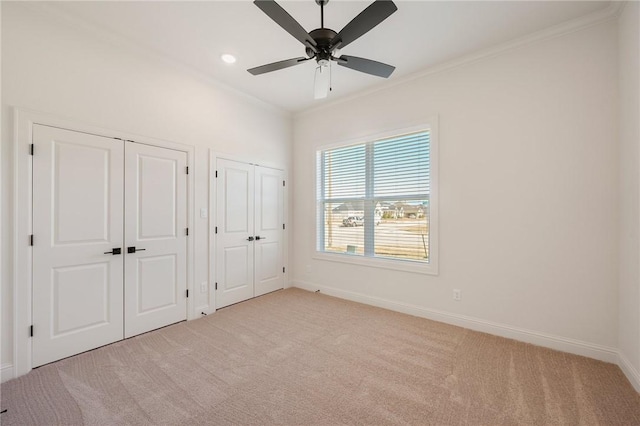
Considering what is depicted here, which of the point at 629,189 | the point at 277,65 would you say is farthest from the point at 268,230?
the point at 629,189

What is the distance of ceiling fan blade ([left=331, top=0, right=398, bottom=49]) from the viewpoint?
1667 millimetres

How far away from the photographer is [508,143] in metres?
2.79

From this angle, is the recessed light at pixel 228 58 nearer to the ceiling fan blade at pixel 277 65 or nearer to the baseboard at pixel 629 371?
the ceiling fan blade at pixel 277 65

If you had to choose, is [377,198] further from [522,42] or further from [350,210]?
[522,42]

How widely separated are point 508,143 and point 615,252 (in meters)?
1.32

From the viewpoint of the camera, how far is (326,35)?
212cm

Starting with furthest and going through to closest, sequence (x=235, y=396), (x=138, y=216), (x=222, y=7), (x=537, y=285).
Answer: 1. (x=138, y=216)
2. (x=537, y=285)
3. (x=222, y=7)
4. (x=235, y=396)

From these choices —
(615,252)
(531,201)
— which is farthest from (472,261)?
(615,252)

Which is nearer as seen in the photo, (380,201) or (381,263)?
(381,263)

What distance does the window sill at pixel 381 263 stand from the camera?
131 inches

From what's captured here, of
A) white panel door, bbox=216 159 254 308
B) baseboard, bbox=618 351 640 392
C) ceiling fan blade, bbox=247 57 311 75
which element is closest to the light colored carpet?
baseboard, bbox=618 351 640 392

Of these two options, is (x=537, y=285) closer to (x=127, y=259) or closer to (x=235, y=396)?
(x=235, y=396)

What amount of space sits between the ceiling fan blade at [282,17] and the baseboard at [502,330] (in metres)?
3.16

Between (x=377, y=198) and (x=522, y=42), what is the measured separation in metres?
2.27
